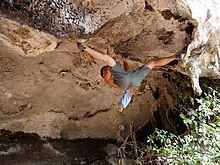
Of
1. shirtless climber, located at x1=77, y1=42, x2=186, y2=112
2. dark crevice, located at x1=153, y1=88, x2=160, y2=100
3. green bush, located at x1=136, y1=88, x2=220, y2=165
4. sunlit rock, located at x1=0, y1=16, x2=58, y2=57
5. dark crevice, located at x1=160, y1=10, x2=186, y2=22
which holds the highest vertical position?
dark crevice, located at x1=160, y1=10, x2=186, y2=22

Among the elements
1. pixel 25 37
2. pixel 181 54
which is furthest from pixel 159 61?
pixel 25 37

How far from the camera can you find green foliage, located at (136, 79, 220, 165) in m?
3.47

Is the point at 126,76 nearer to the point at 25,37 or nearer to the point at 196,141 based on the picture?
the point at 25,37

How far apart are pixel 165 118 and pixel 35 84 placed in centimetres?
180

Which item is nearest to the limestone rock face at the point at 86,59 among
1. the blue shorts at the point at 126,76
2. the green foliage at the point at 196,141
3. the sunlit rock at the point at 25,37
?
the sunlit rock at the point at 25,37

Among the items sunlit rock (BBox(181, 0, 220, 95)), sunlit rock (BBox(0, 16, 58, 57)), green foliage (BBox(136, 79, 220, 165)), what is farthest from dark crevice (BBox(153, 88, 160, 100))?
sunlit rock (BBox(0, 16, 58, 57))

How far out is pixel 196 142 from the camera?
371 centimetres

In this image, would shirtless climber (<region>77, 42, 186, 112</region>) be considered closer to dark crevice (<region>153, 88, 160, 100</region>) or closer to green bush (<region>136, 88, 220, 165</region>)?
green bush (<region>136, 88, 220, 165</region>)

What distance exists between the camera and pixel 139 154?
411cm

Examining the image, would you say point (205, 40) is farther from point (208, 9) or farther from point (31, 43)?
point (31, 43)

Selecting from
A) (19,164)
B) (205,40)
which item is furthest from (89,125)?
(205,40)

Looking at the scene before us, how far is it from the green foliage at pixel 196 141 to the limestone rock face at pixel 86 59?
41 cm

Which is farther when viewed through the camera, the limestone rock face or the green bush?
the green bush

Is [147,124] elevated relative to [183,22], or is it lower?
lower
